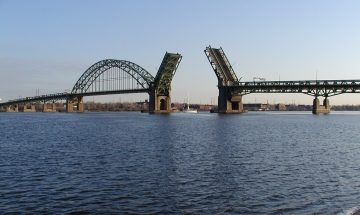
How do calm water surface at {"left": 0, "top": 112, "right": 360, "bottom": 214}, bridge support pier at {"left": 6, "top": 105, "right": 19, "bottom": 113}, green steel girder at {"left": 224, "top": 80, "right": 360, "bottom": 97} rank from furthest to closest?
bridge support pier at {"left": 6, "top": 105, "right": 19, "bottom": 113}
green steel girder at {"left": 224, "top": 80, "right": 360, "bottom": 97}
calm water surface at {"left": 0, "top": 112, "right": 360, "bottom": 214}

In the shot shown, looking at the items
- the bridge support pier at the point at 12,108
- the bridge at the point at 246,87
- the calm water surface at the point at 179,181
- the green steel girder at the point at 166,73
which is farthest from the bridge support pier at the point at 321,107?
the bridge support pier at the point at 12,108

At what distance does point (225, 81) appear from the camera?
4035 inches

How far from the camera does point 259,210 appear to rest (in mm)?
11234

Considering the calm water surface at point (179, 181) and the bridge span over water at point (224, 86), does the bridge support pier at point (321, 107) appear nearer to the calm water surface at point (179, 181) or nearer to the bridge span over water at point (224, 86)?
the bridge span over water at point (224, 86)

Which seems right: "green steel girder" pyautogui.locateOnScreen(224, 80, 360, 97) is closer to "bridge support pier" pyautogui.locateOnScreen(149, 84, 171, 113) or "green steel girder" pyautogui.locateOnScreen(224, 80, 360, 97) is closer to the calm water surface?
"bridge support pier" pyautogui.locateOnScreen(149, 84, 171, 113)

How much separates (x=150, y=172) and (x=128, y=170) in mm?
1049

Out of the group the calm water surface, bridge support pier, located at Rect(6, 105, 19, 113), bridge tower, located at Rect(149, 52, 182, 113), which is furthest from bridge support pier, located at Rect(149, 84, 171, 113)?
bridge support pier, located at Rect(6, 105, 19, 113)

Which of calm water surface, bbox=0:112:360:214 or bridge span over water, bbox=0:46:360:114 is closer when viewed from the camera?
calm water surface, bbox=0:112:360:214

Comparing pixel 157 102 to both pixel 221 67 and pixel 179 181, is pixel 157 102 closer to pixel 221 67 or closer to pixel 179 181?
pixel 221 67

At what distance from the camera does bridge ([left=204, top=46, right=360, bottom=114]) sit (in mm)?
92062

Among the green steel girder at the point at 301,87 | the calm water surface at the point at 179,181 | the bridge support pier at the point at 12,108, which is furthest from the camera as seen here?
the bridge support pier at the point at 12,108

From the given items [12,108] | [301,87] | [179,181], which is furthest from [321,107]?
[12,108]

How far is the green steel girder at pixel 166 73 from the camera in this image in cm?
10275

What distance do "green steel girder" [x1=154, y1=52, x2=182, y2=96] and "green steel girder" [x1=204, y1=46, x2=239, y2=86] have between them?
32.3 feet
